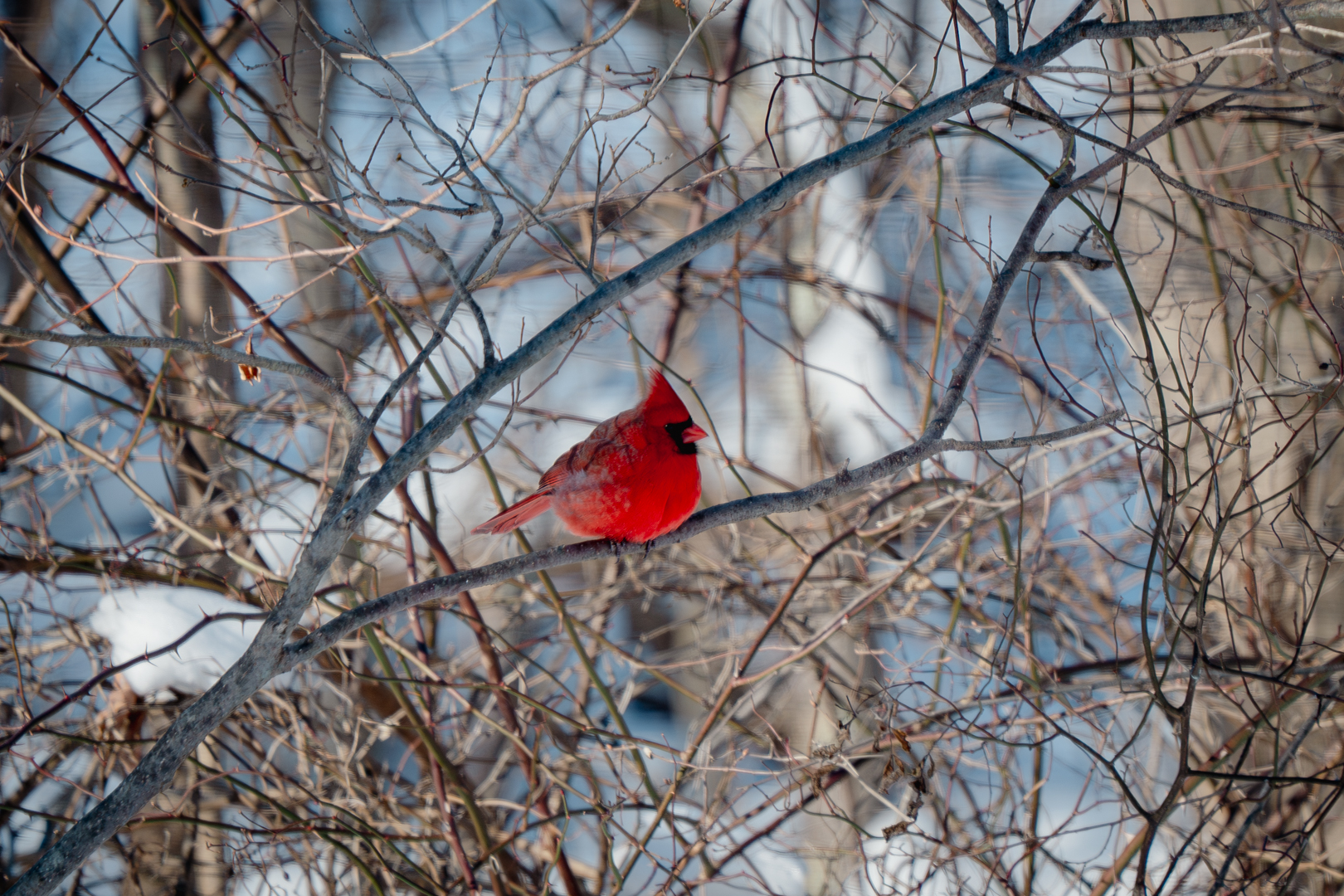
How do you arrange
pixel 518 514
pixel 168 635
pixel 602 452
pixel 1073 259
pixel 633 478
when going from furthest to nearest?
pixel 168 635 < pixel 518 514 < pixel 602 452 < pixel 633 478 < pixel 1073 259

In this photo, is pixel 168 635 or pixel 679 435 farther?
pixel 168 635

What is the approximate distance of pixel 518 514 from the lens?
243 centimetres

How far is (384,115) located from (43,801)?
9.94 feet

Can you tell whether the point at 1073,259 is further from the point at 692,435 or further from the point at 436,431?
the point at 436,431

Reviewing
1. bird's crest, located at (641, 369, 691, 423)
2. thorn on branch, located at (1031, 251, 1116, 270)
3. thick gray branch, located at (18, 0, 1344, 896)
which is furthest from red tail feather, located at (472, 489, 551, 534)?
thorn on branch, located at (1031, 251, 1116, 270)

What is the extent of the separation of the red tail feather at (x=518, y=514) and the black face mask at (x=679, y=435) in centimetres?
37

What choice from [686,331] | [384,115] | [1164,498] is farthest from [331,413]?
[1164,498]

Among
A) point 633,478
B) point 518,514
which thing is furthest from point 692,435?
point 518,514

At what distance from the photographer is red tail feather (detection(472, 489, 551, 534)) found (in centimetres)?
240

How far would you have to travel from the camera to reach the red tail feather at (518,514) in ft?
7.88

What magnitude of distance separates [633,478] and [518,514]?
0.42 m

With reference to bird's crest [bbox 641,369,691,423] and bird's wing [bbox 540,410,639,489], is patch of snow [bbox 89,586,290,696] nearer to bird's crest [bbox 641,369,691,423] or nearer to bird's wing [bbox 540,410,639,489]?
bird's wing [bbox 540,410,639,489]

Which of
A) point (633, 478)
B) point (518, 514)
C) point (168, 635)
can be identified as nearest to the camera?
point (633, 478)

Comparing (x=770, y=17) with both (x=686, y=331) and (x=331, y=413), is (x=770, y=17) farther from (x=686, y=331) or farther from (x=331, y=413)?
(x=331, y=413)
